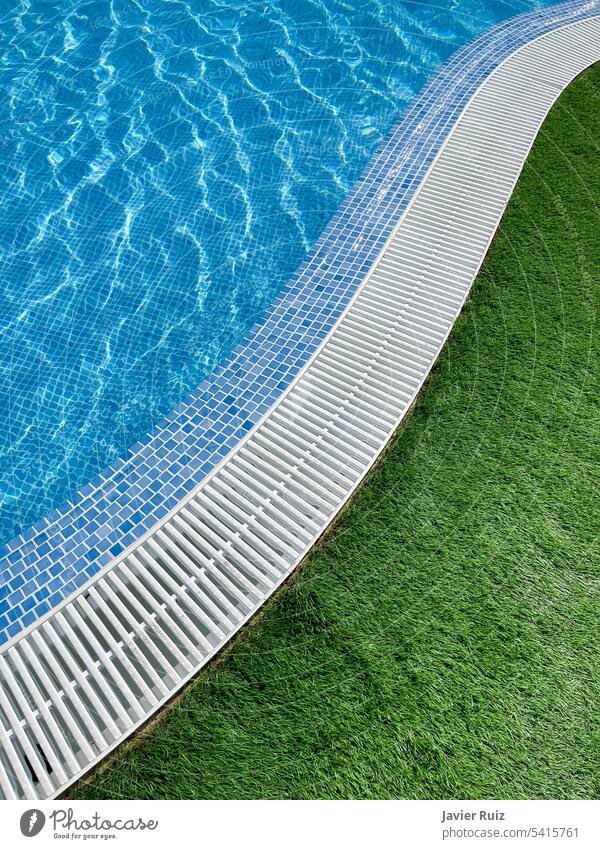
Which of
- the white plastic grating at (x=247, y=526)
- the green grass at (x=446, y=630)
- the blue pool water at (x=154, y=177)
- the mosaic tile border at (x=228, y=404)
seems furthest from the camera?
the blue pool water at (x=154, y=177)

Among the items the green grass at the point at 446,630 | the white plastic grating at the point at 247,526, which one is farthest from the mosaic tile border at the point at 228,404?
the green grass at the point at 446,630

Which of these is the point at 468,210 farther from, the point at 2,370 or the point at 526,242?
the point at 2,370

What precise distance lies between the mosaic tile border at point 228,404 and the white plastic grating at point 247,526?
119 mm

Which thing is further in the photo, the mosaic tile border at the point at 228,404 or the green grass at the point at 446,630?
the mosaic tile border at the point at 228,404

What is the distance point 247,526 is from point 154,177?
3933mm

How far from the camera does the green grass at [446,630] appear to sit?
135 inches

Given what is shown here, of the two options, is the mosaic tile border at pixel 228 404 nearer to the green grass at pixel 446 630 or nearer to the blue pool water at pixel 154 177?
the blue pool water at pixel 154 177

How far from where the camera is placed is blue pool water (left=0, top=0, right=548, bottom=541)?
5.18m

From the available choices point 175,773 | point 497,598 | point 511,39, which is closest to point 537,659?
point 497,598

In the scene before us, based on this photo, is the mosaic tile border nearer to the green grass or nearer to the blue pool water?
the blue pool water

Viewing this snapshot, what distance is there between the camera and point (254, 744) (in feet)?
11.5

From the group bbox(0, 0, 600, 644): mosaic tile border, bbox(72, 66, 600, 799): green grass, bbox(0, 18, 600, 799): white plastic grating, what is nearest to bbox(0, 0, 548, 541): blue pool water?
bbox(0, 0, 600, 644): mosaic tile border

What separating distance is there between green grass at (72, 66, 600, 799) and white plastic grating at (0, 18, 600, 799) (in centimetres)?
17

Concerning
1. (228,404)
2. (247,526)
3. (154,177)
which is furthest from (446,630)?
(154,177)
